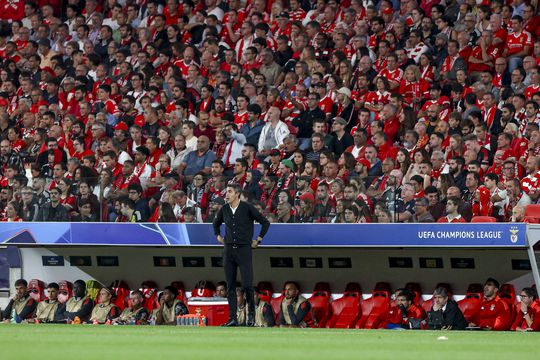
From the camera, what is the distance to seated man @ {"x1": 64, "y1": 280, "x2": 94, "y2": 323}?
1973cm

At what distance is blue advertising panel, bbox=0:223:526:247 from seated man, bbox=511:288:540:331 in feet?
2.25

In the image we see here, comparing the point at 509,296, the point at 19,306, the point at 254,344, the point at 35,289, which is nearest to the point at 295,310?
the point at 509,296

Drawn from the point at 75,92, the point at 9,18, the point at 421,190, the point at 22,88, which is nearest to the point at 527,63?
the point at 421,190

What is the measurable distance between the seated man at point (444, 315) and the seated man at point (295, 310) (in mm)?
1921

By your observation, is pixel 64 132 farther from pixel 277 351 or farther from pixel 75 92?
pixel 277 351

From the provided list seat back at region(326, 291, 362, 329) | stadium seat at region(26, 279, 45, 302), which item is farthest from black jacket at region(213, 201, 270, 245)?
stadium seat at region(26, 279, 45, 302)

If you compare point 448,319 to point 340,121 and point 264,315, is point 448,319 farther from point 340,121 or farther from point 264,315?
point 340,121

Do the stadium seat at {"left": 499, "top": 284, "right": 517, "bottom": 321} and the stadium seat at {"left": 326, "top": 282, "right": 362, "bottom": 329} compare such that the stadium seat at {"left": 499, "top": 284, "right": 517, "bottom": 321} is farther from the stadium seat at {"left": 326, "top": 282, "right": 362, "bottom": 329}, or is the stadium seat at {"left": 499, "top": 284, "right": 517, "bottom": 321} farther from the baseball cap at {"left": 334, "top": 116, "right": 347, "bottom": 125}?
the baseball cap at {"left": 334, "top": 116, "right": 347, "bottom": 125}

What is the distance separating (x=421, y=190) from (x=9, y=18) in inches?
558

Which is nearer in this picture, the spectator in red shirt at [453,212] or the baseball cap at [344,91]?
the spectator in red shirt at [453,212]

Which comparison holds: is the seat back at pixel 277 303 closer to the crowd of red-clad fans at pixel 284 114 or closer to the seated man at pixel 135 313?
the crowd of red-clad fans at pixel 284 114

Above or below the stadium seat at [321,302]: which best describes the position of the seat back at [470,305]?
below

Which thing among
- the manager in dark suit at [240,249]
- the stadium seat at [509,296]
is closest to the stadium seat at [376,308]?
the stadium seat at [509,296]

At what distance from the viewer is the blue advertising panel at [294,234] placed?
668 inches
